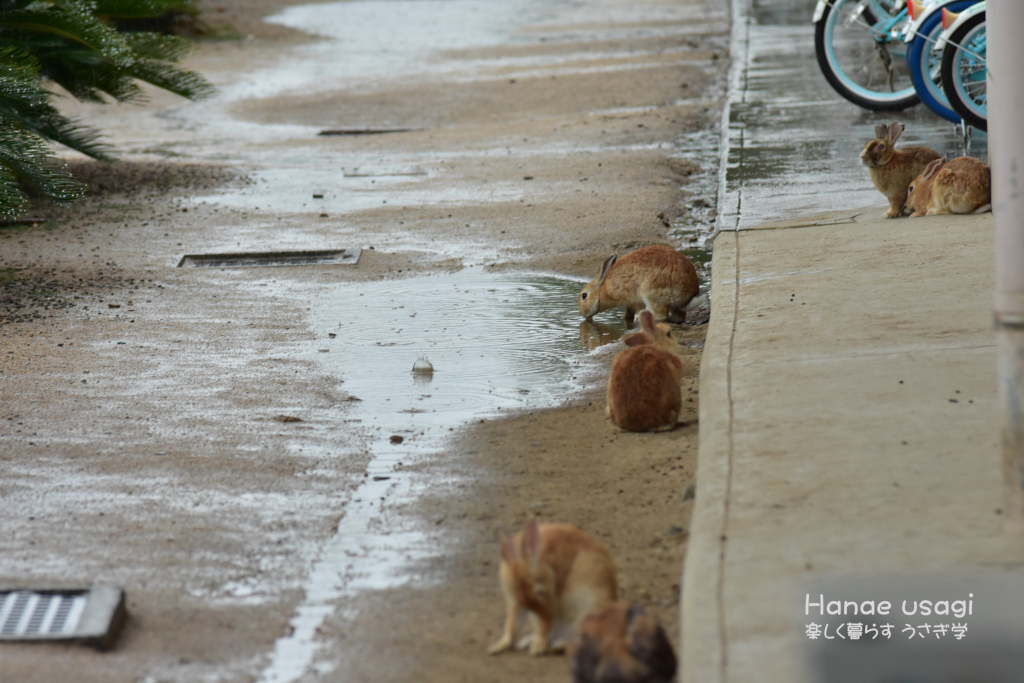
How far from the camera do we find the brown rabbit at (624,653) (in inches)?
122

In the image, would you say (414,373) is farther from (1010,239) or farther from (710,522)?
(1010,239)

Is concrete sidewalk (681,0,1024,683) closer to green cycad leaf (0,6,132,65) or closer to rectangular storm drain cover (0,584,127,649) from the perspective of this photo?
rectangular storm drain cover (0,584,127,649)

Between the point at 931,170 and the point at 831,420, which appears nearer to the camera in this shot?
the point at 831,420

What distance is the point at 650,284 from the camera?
688 cm

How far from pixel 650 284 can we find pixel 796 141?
15.1ft

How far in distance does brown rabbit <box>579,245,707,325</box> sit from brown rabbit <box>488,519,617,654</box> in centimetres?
337

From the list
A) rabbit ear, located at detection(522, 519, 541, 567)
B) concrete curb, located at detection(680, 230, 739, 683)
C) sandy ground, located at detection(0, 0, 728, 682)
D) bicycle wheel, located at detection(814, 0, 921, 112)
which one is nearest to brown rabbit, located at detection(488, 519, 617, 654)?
rabbit ear, located at detection(522, 519, 541, 567)

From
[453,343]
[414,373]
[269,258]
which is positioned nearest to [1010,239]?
[414,373]

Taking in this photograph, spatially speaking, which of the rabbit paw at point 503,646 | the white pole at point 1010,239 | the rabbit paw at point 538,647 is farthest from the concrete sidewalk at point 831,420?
the rabbit paw at point 503,646

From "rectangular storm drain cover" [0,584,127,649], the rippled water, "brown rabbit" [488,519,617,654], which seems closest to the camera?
"brown rabbit" [488,519,617,654]

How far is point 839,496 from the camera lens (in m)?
3.97

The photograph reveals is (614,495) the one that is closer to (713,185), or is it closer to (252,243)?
(252,243)

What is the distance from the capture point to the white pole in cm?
347

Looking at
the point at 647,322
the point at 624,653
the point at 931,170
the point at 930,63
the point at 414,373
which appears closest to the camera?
the point at 624,653
